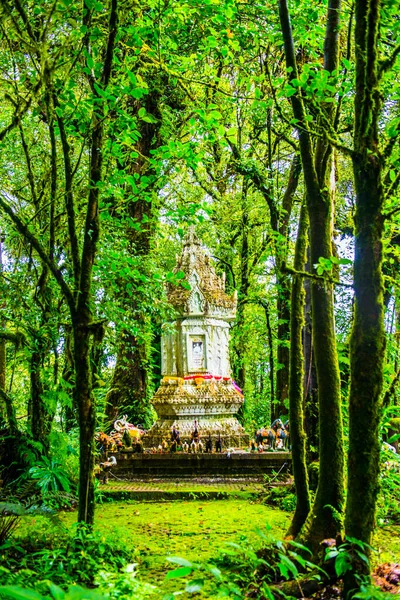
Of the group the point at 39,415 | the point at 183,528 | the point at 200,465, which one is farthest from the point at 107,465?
the point at 183,528

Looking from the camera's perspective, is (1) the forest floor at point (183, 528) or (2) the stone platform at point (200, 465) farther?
(2) the stone platform at point (200, 465)

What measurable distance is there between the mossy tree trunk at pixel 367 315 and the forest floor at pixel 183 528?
128cm

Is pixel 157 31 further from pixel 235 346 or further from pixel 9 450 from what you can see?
pixel 235 346

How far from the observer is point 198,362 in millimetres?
14102

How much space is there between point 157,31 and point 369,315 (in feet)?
13.2

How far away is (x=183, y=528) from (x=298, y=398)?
240cm

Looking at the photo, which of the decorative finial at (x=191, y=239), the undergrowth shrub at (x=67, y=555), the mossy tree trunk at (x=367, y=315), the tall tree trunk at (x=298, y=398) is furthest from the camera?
the decorative finial at (x=191, y=239)

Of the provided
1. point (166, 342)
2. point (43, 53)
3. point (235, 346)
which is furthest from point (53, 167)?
point (235, 346)

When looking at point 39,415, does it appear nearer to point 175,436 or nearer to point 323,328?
point 175,436

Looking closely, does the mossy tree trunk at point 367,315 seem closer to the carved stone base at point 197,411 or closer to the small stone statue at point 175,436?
the small stone statue at point 175,436

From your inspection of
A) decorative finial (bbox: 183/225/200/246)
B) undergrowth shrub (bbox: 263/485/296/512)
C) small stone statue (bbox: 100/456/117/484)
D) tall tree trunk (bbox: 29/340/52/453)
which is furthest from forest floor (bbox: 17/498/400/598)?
decorative finial (bbox: 183/225/200/246)

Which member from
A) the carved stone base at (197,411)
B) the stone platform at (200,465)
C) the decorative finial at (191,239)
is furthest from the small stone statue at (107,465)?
the decorative finial at (191,239)

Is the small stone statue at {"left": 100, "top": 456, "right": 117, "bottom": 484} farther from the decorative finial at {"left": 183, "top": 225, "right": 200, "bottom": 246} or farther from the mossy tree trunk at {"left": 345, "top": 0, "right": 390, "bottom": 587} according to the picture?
the mossy tree trunk at {"left": 345, "top": 0, "right": 390, "bottom": 587}

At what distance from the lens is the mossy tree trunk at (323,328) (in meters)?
4.28
